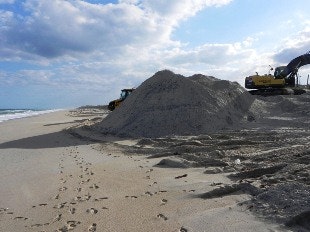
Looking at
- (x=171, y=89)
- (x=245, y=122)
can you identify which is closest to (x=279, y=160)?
(x=245, y=122)

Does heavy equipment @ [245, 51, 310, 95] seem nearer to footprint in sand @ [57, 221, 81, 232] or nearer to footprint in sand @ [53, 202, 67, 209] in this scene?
footprint in sand @ [53, 202, 67, 209]

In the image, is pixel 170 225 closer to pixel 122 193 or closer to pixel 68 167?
pixel 122 193

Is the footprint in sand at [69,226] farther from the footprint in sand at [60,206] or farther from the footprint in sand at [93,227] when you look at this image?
the footprint in sand at [60,206]

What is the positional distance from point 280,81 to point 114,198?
24055 mm

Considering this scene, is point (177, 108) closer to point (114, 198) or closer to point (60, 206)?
point (114, 198)

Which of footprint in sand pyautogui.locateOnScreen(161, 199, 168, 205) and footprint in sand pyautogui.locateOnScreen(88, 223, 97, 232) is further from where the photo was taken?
footprint in sand pyautogui.locateOnScreen(161, 199, 168, 205)

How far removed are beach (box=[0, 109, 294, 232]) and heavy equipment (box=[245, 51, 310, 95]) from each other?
1956cm

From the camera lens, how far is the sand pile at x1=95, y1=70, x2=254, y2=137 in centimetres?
1392

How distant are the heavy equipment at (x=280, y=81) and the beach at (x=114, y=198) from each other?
19562mm

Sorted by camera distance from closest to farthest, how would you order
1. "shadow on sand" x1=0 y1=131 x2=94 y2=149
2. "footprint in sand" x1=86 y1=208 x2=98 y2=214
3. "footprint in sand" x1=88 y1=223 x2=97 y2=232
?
"footprint in sand" x1=88 y1=223 x2=97 y2=232, "footprint in sand" x1=86 y1=208 x2=98 y2=214, "shadow on sand" x1=0 y1=131 x2=94 y2=149

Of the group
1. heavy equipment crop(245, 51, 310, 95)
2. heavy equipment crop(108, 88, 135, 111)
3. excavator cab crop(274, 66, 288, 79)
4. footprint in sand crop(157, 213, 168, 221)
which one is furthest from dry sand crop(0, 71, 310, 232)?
heavy equipment crop(108, 88, 135, 111)

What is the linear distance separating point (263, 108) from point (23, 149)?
11155 mm

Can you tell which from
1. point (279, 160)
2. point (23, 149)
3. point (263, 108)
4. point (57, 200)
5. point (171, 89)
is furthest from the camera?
point (263, 108)

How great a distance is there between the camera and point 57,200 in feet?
18.6
